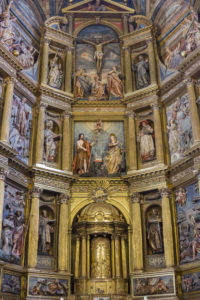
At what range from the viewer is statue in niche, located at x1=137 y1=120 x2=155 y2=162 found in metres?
18.2

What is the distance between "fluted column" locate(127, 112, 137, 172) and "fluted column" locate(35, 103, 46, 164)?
4.20 m

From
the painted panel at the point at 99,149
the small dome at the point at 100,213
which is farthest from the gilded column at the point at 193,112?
the small dome at the point at 100,213

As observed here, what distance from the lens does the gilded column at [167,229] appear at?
51.3ft

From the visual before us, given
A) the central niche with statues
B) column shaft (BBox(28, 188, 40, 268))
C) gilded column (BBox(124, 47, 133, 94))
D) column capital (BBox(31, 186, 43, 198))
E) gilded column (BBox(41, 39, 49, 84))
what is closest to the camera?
column shaft (BBox(28, 188, 40, 268))

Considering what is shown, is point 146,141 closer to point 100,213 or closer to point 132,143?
point 132,143

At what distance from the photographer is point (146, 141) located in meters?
18.5

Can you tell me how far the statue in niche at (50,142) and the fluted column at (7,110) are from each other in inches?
100

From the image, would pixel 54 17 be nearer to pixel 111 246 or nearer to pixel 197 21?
pixel 197 21

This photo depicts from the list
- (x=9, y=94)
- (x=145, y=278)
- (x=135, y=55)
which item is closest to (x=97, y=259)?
(x=145, y=278)

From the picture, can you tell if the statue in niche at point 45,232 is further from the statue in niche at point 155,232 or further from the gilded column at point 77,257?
the statue in niche at point 155,232

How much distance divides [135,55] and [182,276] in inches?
463

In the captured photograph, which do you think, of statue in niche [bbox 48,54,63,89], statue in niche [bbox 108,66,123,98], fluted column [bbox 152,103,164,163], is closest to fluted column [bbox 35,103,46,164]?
statue in niche [bbox 48,54,63,89]

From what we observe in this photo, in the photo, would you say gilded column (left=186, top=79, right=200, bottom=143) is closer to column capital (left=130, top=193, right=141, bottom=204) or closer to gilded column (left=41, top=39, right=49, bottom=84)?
column capital (left=130, top=193, right=141, bottom=204)

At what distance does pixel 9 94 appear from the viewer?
1672 cm
